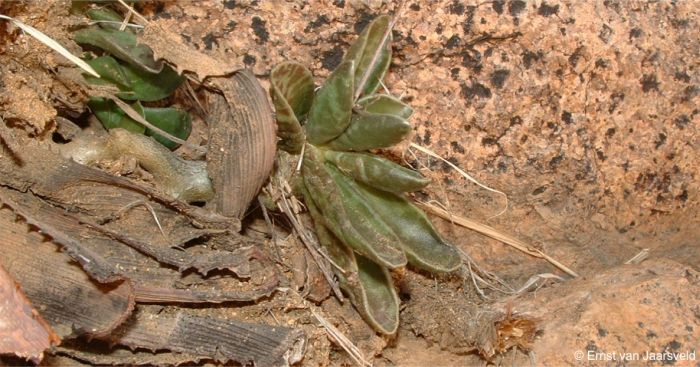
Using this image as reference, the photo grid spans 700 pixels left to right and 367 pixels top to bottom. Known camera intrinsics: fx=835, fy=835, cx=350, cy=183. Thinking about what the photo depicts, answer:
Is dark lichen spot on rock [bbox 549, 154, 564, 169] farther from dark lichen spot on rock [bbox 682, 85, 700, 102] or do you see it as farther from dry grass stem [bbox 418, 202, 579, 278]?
dark lichen spot on rock [bbox 682, 85, 700, 102]

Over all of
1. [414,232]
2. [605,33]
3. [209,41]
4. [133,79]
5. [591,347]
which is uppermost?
[605,33]

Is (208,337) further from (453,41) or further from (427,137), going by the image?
(453,41)

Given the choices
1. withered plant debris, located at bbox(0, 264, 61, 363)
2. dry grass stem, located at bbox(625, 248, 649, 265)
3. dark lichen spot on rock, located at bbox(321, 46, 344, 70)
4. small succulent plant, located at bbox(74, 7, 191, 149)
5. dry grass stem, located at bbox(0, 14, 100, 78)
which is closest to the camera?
withered plant debris, located at bbox(0, 264, 61, 363)

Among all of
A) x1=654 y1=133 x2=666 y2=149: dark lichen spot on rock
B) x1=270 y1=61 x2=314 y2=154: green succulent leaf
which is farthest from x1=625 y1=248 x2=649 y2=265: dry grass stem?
x1=270 y1=61 x2=314 y2=154: green succulent leaf

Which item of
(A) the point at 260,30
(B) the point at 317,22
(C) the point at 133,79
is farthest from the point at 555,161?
(C) the point at 133,79

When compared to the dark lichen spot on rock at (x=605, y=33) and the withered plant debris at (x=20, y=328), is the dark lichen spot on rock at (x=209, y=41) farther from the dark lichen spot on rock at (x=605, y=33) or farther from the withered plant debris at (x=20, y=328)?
the dark lichen spot on rock at (x=605, y=33)

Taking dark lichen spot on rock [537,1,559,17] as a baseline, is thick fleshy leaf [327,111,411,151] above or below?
below

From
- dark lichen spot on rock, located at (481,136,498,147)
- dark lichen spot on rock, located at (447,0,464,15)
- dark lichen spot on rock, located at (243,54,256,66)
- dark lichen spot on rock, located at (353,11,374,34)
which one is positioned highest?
dark lichen spot on rock, located at (447,0,464,15)

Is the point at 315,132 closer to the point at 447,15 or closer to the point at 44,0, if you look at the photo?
the point at 447,15
